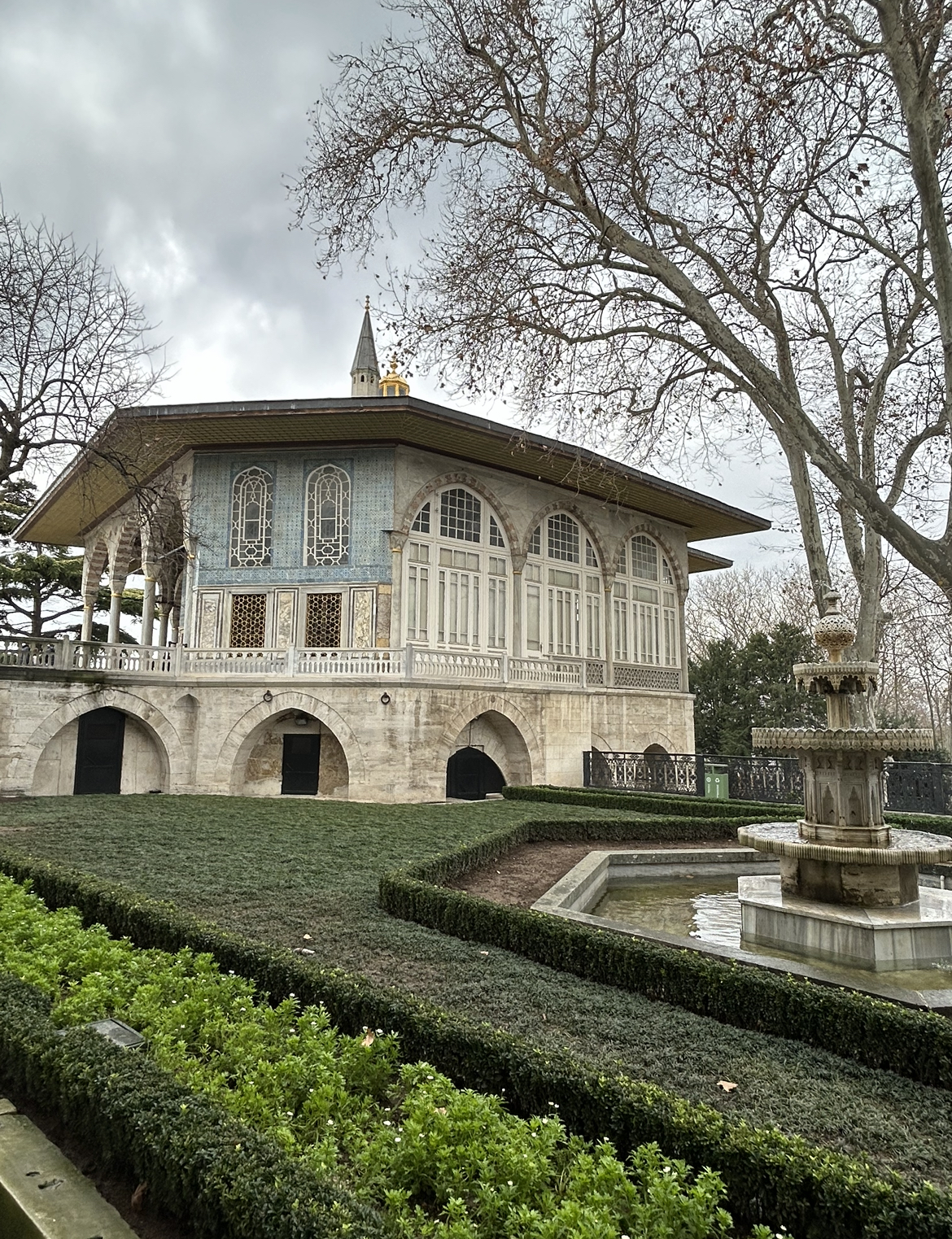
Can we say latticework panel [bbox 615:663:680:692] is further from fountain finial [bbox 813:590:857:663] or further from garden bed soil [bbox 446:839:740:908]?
fountain finial [bbox 813:590:857:663]

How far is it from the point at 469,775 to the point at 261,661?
5.67m

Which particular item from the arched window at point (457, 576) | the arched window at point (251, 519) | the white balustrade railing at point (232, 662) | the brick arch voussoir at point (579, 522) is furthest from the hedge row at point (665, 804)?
the arched window at point (251, 519)

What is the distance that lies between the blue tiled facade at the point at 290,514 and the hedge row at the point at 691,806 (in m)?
6.23

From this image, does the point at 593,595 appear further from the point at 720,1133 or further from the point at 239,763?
the point at 720,1133

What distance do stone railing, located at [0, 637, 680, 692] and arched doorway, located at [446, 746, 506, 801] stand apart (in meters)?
2.23

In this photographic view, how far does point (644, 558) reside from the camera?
24.4 m

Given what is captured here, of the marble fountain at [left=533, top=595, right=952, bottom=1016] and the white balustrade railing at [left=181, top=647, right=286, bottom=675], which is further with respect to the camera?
the white balustrade railing at [left=181, top=647, right=286, bottom=675]

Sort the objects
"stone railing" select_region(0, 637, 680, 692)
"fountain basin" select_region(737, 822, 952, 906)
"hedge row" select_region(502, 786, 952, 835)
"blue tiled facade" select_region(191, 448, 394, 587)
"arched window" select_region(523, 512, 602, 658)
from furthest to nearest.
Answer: "arched window" select_region(523, 512, 602, 658)
"blue tiled facade" select_region(191, 448, 394, 587)
"stone railing" select_region(0, 637, 680, 692)
"hedge row" select_region(502, 786, 952, 835)
"fountain basin" select_region(737, 822, 952, 906)

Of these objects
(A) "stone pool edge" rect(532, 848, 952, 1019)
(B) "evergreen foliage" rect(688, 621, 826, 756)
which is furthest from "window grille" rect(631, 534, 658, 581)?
(A) "stone pool edge" rect(532, 848, 952, 1019)

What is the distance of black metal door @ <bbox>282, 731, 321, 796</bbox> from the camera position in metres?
17.6

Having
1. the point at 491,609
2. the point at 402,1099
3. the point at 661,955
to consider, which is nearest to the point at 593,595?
the point at 491,609

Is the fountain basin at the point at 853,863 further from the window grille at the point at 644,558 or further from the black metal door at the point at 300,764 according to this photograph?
the window grille at the point at 644,558

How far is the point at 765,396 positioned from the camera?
809 centimetres

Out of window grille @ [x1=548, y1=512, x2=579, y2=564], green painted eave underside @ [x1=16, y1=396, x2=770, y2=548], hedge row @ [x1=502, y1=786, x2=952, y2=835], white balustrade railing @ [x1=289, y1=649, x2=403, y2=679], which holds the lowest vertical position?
hedge row @ [x1=502, y1=786, x2=952, y2=835]
